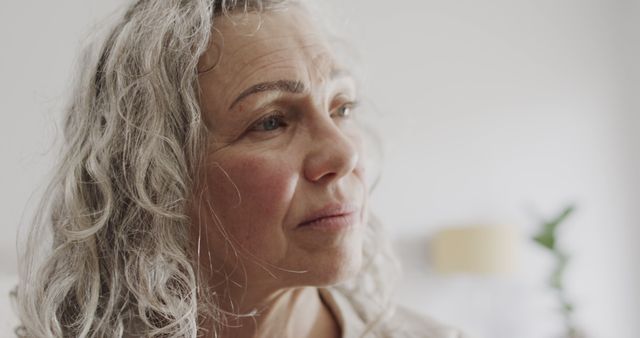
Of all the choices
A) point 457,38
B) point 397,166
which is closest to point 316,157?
point 397,166

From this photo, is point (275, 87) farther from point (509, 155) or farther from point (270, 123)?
point (509, 155)

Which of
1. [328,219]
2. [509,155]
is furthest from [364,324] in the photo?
[509,155]

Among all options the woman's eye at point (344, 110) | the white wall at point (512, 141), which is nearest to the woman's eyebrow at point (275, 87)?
the woman's eye at point (344, 110)

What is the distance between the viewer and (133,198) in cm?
102

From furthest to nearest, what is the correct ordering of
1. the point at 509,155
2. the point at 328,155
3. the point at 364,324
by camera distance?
1. the point at 509,155
2. the point at 364,324
3. the point at 328,155

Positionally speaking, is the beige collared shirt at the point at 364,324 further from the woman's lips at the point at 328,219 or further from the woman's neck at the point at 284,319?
the woman's lips at the point at 328,219

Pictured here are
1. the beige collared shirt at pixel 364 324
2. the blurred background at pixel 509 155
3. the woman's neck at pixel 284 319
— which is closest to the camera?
the woman's neck at pixel 284 319

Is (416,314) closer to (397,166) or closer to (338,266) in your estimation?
(338,266)

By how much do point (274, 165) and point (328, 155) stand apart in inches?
2.9

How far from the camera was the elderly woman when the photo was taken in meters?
0.99

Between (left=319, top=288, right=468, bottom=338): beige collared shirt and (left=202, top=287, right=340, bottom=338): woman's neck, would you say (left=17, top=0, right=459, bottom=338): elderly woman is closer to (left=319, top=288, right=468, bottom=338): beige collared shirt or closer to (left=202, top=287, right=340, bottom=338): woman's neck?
(left=202, top=287, right=340, bottom=338): woman's neck

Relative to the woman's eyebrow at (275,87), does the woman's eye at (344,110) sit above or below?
below

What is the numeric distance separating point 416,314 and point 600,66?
3.17m

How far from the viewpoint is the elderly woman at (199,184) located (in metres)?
0.99
